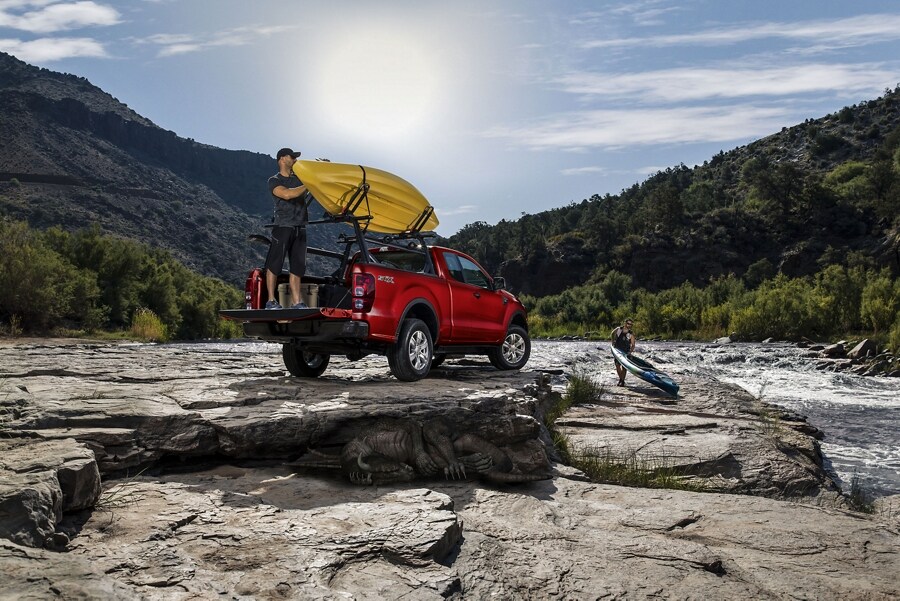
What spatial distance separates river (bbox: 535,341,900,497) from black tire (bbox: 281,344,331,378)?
7.49m

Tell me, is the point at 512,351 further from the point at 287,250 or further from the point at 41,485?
the point at 41,485

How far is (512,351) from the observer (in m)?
11.6

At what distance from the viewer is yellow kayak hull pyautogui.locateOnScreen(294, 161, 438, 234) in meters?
8.38

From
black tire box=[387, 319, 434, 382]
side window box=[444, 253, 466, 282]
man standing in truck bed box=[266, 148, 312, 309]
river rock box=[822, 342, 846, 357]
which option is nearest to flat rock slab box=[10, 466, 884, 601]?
black tire box=[387, 319, 434, 382]

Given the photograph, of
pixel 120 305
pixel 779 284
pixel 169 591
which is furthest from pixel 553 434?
pixel 779 284

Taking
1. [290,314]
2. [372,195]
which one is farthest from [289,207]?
[290,314]

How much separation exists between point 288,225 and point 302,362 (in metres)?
2.03

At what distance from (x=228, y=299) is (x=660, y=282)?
175 ft

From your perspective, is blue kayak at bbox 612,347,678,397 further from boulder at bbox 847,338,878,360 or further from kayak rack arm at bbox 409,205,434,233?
boulder at bbox 847,338,878,360

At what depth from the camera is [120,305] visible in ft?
98.2

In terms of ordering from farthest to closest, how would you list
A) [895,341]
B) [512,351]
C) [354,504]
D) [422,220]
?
[895,341] < [512,351] < [422,220] < [354,504]

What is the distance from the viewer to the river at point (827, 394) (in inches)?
447

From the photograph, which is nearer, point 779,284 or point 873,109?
point 779,284

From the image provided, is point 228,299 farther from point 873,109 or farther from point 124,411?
point 873,109
